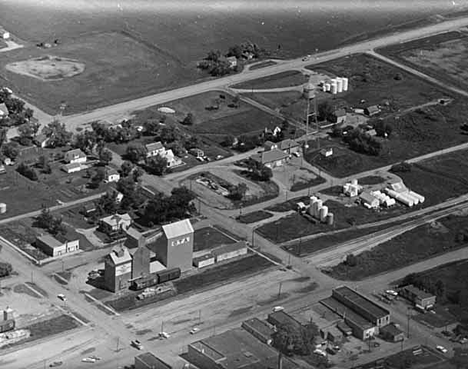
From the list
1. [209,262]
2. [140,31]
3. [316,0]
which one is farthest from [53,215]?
[316,0]

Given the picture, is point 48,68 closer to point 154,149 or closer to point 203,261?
point 154,149

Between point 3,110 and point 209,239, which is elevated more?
point 3,110

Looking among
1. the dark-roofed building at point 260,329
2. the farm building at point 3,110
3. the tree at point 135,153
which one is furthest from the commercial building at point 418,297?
the farm building at point 3,110

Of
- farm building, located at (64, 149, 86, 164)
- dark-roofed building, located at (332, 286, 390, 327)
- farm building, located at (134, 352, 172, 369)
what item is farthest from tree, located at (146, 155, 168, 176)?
farm building, located at (134, 352, 172, 369)

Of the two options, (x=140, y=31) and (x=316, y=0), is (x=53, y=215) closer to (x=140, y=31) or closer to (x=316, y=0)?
(x=140, y=31)

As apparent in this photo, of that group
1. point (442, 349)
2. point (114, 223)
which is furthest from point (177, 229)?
point (442, 349)

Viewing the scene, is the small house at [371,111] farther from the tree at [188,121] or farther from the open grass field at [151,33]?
the open grass field at [151,33]
